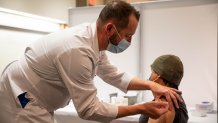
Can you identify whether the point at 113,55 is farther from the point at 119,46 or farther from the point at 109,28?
the point at 109,28

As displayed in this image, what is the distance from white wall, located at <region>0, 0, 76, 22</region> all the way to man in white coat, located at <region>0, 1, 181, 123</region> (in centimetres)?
154

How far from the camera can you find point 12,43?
239cm

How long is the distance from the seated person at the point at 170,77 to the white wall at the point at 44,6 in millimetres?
1776

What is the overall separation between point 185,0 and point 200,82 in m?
0.74

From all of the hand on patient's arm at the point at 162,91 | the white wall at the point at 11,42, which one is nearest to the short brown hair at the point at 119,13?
the hand on patient's arm at the point at 162,91

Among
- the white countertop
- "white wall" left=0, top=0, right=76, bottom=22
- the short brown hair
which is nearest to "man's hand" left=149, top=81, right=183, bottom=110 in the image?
the short brown hair

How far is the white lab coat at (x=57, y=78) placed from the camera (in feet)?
4.01

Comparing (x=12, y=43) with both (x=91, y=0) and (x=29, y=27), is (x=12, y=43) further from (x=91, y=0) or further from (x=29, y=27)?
(x=91, y=0)

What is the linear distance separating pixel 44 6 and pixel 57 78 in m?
2.10

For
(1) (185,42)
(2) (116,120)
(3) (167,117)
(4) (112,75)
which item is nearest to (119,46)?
(4) (112,75)

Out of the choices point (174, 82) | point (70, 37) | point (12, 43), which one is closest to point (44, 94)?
point (70, 37)

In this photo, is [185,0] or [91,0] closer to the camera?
[185,0]

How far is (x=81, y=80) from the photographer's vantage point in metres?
1.23

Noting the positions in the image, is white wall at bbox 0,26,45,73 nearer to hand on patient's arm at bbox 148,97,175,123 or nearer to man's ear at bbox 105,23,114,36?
man's ear at bbox 105,23,114,36
